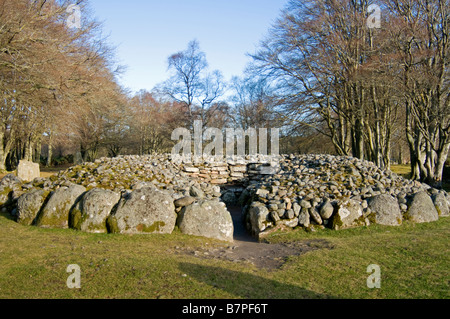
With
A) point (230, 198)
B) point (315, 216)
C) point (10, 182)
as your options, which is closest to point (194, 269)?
point (315, 216)

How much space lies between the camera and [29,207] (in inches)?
319

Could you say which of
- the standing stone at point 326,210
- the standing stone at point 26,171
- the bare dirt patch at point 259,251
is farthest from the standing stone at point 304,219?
the standing stone at point 26,171

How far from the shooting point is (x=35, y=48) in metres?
11.8

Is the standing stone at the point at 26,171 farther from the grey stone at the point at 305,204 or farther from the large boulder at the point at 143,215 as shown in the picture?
the grey stone at the point at 305,204

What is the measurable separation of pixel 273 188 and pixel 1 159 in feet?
62.4

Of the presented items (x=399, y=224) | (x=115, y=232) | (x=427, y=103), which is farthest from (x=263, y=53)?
(x=115, y=232)

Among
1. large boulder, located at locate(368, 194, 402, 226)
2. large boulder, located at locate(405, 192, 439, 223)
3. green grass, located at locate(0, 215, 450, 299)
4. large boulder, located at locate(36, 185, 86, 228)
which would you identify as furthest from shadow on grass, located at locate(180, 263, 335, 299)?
large boulder, located at locate(405, 192, 439, 223)

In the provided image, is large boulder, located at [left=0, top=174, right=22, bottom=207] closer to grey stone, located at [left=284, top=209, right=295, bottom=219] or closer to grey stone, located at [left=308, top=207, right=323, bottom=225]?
grey stone, located at [left=284, top=209, right=295, bottom=219]

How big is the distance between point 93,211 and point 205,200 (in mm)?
2575

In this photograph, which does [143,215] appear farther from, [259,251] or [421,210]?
[421,210]

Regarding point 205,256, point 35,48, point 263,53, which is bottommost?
point 205,256

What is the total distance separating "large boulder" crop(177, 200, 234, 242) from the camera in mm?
7715

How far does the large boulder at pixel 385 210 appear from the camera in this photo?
28.7 feet
